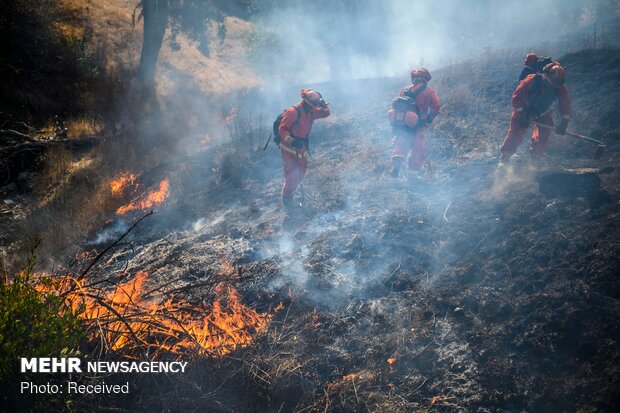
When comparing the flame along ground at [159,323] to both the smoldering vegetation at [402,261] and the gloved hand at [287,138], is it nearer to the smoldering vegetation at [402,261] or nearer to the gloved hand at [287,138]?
the smoldering vegetation at [402,261]

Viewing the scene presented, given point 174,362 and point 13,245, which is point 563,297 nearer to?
point 174,362

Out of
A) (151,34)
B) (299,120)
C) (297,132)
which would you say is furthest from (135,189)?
(151,34)

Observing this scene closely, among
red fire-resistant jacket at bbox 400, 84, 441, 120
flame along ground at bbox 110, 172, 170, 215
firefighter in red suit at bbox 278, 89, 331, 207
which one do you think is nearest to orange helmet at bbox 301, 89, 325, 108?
firefighter in red suit at bbox 278, 89, 331, 207

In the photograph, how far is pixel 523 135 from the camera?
628 centimetres

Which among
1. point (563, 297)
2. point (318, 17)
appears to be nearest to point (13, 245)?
point (563, 297)

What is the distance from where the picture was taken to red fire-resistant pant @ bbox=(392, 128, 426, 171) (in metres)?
6.90

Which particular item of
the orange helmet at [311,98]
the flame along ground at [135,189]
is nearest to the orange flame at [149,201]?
the flame along ground at [135,189]

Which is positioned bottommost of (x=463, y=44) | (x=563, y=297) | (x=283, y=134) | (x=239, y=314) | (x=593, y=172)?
(x=239, y=314)

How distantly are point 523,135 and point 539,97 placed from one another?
663 millimetres

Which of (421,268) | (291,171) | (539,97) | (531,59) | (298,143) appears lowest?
(421,268)

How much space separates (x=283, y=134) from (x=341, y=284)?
121 inches

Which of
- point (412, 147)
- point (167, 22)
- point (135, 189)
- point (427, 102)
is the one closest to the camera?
point (427, 102)

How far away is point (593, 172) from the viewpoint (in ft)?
18.1

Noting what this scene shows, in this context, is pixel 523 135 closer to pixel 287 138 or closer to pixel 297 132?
pixel 297 132
